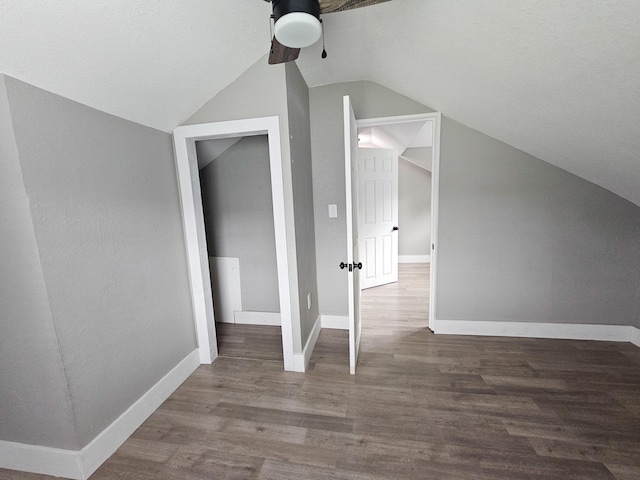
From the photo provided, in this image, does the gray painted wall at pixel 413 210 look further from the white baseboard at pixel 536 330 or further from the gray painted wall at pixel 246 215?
the gray painted wall at pixel 246 215

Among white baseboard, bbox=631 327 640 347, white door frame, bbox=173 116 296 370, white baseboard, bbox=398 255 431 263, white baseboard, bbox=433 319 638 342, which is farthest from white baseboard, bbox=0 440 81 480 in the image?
white baseboard, bbox=398 255 431 263

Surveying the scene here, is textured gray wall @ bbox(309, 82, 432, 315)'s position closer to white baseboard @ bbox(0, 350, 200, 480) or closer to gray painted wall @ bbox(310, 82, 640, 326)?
gray painted wall @ bbox(310, 82, 640, 326)

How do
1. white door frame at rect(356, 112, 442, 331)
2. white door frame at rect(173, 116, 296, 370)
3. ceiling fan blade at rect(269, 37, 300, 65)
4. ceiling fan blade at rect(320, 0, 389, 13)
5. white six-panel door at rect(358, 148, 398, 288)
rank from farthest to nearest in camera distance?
1. white six-panel door at rect(358, 148, 398, 288)
2. white door frame at rect(356, 112, 442, 331)
3. white door frame at rect(173, 116, 296, 370)
4. ceiling fan blade at rect(269, 37, 300, 65)
5. ceiling fan blade at rect(320, 0, 389, 13)

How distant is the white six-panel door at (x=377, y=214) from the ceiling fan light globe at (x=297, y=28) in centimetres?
249

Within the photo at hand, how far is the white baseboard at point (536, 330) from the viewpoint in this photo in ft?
7.20

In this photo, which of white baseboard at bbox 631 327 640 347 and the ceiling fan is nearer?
the ceiling fan

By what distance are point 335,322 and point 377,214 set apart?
176 cm

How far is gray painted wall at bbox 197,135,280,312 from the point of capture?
2482 millimetres

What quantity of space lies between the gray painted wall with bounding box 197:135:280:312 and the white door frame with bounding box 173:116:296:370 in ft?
2.08

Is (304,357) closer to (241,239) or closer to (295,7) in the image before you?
(241,239)

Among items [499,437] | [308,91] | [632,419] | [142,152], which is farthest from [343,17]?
[632,419]

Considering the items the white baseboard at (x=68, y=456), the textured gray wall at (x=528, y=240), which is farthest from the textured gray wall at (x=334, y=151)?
the white baseboard at (x=68, y=456)

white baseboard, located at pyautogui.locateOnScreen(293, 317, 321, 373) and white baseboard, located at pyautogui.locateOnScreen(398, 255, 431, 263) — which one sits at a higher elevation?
white baseboard, located at pyautogui.locateOnScreen(398, 255, 431, 263)

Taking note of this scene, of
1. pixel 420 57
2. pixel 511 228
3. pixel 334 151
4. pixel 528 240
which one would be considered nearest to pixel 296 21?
pixel 420 57
